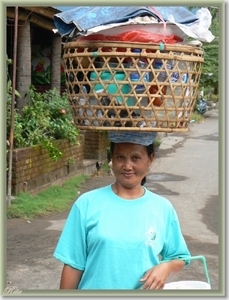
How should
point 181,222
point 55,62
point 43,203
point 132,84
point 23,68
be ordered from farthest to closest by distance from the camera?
1. point 55,62
2. point 23,68
3. point 43,203
4. point 181,222
5. point 132,84

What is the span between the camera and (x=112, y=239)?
7.48 ft

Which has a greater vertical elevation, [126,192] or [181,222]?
[126,192]

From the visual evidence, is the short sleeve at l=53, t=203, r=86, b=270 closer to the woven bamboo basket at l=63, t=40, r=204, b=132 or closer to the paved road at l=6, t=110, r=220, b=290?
the woven bamboo basket at l=63, t=40, r=204, b=132

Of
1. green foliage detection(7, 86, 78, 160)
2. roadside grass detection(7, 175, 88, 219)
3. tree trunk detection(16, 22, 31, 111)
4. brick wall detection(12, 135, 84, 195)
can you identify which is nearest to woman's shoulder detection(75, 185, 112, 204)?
roadside grass detection(7, 175, 88, 219)

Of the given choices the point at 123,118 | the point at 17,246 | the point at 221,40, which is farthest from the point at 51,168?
the point at 123,118

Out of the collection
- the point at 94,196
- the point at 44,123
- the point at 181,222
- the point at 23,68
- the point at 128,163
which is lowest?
the point at 181,222

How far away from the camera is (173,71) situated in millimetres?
2236

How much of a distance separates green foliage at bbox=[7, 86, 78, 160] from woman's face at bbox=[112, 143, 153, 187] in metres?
5.10

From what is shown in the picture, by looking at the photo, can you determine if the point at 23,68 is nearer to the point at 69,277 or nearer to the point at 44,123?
the point at 44,123

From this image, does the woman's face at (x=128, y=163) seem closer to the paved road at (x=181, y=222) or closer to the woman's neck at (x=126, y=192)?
the woman's neck at (x=126, y=192)

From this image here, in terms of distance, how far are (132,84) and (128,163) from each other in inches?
14.6

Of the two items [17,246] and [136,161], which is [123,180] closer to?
[136,161]

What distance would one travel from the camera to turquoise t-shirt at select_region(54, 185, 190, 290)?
2.29 metres

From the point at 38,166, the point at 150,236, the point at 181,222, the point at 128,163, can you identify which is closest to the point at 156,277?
the point at 150,236
